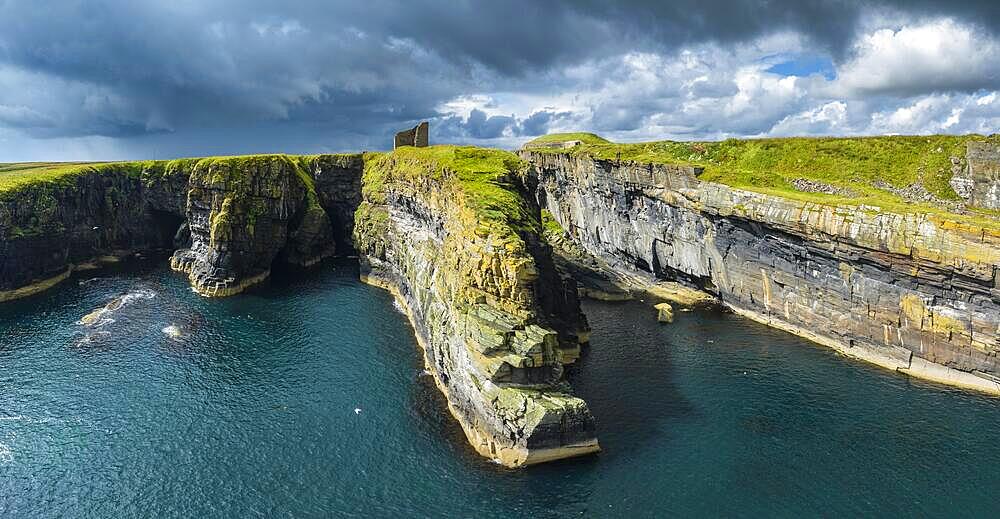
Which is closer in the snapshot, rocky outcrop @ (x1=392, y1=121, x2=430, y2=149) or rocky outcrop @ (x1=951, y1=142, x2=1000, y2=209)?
rocky outcrop @ (x1=951, y1=142, x2=1000, y2=209)

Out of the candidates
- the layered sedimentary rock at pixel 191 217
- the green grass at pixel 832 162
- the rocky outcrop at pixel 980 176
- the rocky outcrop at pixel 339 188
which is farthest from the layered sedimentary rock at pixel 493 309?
the rocky outcrop at pixel 980 176

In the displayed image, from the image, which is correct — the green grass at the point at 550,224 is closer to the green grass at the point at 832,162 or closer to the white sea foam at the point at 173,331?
the green grass at the point at 832,162

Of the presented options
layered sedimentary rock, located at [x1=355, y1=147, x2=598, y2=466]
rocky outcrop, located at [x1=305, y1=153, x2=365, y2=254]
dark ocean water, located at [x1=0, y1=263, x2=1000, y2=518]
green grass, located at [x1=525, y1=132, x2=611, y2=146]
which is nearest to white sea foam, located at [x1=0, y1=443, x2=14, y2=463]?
dark ocean water, located at [x1=0, y1=263, x2=1000, y2=518]

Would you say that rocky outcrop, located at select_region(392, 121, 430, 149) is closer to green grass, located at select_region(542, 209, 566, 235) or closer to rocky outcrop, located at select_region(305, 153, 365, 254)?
rocky outcrop, located at select_region(305, 153, 365, 254)

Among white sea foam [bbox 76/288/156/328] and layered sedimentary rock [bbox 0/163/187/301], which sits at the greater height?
layered sedimentary rock [bbox 0/163/187/301]

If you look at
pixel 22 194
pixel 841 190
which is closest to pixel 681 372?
pixel 841 190

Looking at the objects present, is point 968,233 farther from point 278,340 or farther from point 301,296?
point 301,296

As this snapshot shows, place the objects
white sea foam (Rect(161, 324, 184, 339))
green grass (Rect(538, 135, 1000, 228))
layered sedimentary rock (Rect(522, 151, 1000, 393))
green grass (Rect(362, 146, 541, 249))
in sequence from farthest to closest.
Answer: green grass (Rect(538, 135, 1000, 228)), white sea foam (Rect(161, 324, 184, 339)), green grass (Rect(362, 146, 541, 249)), layered sedimentary rock (Rect(522, 151, 1000, 393))
